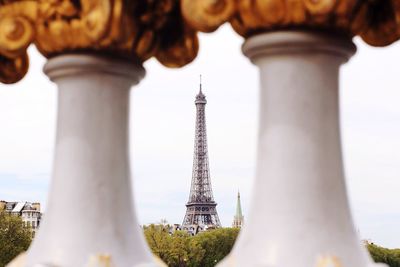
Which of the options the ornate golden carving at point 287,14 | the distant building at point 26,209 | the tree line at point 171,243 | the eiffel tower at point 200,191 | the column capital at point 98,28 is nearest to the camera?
the ornate golden carving at point 287,14

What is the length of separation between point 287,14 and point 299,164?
0.62 ft

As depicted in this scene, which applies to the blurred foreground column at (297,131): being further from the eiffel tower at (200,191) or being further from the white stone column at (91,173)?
the eiffel tower at (200,191)

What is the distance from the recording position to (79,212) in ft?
3.36

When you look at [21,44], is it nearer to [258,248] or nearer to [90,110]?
[90,110]

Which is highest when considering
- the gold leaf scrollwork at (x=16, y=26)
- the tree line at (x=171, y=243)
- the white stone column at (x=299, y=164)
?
the tree line at (x=171, y=243)

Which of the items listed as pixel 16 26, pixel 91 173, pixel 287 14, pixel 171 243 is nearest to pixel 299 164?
pixel 287 14

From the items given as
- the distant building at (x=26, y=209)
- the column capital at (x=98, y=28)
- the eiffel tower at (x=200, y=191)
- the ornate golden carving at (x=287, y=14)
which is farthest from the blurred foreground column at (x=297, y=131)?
the eiffel tower at (x=200, y=191)

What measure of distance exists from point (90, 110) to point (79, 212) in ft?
0.48

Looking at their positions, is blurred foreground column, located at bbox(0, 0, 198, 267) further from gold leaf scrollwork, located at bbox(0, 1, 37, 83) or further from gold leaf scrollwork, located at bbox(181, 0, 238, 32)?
gold leaf scrollwork, located at bbox(181, 0, 238, 32)

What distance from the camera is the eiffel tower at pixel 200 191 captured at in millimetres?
28969

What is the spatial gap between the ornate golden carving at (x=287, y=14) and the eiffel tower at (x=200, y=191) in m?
27.6

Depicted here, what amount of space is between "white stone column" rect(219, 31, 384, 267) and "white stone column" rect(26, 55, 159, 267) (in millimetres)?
180

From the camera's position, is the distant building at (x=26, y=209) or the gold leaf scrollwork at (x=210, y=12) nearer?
the gold leaf scrollwork at (x=210, y=12)

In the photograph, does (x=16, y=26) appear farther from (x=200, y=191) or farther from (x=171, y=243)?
(x=200, y=191)
